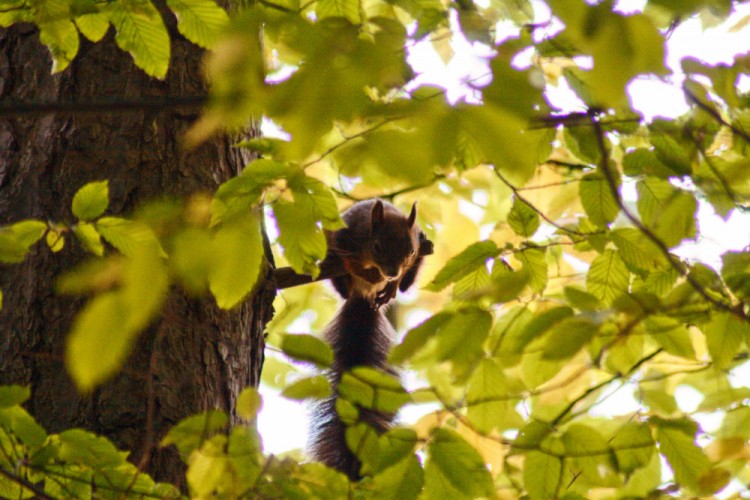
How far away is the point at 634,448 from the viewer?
1583 mm

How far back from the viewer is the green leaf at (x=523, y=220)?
1850 mm

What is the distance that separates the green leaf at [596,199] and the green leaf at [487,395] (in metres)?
0.41

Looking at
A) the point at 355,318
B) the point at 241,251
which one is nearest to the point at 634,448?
Result: the point at 241,251

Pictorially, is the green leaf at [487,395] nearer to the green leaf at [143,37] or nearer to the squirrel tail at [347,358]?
the green leaf at [143,37]

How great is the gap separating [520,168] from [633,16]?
227 millimetres

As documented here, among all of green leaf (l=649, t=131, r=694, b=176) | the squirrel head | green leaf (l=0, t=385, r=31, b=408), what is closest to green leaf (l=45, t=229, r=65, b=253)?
green leaf (l=0, t=385, r=31, b=408)

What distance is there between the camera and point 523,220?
6.07 feet

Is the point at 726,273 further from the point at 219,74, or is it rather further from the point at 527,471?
the point at 219,74

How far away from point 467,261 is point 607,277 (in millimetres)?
340

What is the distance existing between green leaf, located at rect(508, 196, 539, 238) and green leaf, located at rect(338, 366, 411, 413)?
2.05ft

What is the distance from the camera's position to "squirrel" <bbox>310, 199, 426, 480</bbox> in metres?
2.99

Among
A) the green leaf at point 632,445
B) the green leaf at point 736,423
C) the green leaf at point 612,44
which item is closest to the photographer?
the green leaf at point 612,44

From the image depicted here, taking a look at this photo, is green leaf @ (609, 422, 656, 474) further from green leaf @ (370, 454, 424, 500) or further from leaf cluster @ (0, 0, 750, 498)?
green leaf @ (370, 454, 424, 500)

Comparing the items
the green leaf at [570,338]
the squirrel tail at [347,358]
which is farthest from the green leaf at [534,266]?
the squirrel tail at [347,358]
